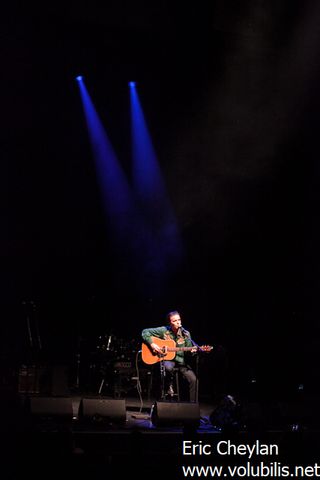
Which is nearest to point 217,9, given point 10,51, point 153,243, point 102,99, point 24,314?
point 102,99

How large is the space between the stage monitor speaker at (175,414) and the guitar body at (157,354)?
45.6 inches

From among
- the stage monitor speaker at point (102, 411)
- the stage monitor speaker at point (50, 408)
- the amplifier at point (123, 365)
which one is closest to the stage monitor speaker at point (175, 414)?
the stage monitor speaker at point (102, 411)

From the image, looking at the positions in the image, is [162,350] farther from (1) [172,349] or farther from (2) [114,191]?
(2) [114,191]

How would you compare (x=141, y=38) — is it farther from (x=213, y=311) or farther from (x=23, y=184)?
(x=213, y=311)

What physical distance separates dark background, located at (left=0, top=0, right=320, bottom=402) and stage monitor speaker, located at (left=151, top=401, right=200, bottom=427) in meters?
3.24

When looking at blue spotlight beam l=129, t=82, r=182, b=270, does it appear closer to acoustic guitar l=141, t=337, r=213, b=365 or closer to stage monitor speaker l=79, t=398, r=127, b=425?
acoustic guitar l=141, t=337, r=213, b=365

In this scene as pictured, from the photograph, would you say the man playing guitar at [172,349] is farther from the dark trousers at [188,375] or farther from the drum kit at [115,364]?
the drum kit at [115,364]

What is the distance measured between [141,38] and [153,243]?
12.1ft

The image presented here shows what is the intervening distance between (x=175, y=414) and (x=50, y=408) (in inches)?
55.3

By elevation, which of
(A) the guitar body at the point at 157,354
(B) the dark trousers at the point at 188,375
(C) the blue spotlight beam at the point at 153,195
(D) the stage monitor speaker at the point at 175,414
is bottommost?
(D) the stage monitor speaker at the point at 175,414

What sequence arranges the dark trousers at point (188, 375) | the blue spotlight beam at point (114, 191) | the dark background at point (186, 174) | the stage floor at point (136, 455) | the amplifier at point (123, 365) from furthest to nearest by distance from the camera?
1. the blue spotlight beam at point (114, 191)
2. the dark background at point (186, 174)
3. the amplifier at point (123, 365)
4. the dark trousers at point (188, 375)
5. the stage floor at point (136, 455)

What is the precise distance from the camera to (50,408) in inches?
257

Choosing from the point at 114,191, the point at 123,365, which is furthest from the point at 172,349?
the point at 114,191

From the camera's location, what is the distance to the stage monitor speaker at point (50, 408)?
6438mm
